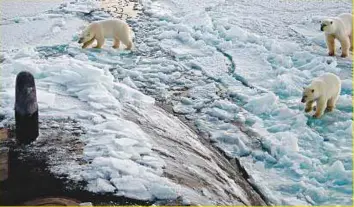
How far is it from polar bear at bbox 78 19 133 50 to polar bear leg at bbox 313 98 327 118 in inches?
142

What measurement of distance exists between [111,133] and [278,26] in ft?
23.0

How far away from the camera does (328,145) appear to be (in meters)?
5.81

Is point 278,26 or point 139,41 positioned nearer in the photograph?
point 139,41

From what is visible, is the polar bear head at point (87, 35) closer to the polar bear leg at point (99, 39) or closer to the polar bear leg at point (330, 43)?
the polar bear leg at point (99, 39)

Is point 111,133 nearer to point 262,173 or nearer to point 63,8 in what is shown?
point 262,173

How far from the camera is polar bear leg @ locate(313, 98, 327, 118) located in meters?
6.40

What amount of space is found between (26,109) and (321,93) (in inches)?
149

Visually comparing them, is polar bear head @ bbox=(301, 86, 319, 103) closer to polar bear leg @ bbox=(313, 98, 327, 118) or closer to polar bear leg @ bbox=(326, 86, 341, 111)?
polar bear leg @ bbox=(313, 98, 327, 118)

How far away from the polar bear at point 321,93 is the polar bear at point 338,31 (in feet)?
7.29

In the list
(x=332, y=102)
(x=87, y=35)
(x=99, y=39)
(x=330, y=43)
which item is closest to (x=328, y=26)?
(x=330, y=43)

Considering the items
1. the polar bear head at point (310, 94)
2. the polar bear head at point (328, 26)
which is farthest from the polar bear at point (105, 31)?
the polar bear head at point (310, 94)

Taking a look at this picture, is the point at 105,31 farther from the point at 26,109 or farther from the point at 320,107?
the point at 26,109


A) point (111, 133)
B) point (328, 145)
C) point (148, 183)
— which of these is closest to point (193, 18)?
point (328, 145)

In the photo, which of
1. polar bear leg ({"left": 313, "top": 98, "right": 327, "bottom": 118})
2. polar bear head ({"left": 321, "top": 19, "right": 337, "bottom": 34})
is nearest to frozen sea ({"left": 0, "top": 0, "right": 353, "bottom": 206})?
polar bear leg ({"left": 313, "top": 98, "right": 327, "bottom": 118})
